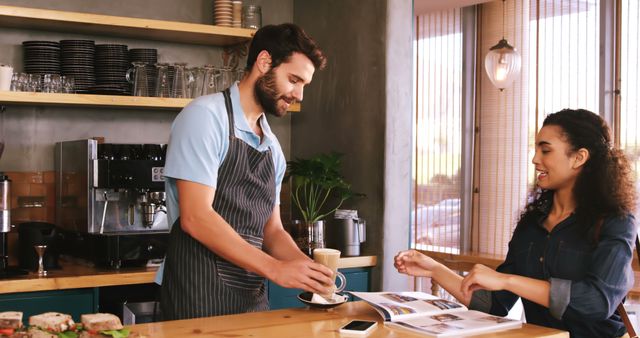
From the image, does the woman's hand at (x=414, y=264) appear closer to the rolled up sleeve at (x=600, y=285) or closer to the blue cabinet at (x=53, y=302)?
the rolled up sleeve at (x=600, y=285)

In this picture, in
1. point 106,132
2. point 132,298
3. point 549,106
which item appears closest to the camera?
point 132,298

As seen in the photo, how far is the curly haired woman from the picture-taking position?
231 cm

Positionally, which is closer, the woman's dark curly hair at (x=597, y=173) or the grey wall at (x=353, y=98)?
the woman's dark curly hair at (x=597, y=173)

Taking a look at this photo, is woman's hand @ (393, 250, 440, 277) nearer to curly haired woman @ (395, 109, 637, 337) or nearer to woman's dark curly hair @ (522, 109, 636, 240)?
curly haired woman @ (395, 109, 637, 337)

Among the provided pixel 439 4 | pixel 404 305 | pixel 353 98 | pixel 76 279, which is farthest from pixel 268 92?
pixel 439 4

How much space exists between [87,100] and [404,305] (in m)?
2.11

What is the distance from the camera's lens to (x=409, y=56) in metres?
4.21

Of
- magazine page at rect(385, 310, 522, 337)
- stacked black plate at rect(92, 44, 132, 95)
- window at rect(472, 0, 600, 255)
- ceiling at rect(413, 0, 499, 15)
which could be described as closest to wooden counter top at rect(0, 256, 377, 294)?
stacked black plate at rect(92, 44, 132, 95)

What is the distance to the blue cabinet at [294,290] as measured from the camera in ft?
12.6

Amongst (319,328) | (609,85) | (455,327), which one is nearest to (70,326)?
(319,328)

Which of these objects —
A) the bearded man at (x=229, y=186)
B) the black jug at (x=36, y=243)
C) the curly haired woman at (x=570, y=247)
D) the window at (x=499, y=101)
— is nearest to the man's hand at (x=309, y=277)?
the bearded man at (x=229, y=186)

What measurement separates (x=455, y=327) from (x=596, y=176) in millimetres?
790

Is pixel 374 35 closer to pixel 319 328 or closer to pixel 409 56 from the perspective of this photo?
pixel 409 56

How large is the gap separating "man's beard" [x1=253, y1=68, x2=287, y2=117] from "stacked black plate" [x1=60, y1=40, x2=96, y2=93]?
5.32 ft
